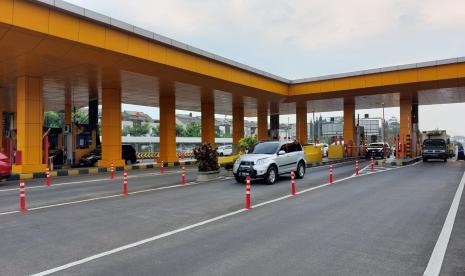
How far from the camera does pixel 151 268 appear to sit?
217 inches

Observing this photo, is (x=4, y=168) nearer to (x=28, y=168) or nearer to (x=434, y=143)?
(x=28, y=168)

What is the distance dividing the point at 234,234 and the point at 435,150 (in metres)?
30.3

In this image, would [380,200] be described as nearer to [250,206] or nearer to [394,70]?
[250,206]

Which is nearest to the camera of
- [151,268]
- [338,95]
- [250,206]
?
[151,268]

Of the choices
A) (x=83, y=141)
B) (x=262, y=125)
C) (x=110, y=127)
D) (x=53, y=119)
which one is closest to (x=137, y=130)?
(x=53, y=119)

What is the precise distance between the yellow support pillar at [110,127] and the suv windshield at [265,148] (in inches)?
508

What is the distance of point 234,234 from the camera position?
24.8ft

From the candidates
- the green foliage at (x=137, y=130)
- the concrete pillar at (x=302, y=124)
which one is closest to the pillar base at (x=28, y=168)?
the concrete pillar at (x=302, y=124)

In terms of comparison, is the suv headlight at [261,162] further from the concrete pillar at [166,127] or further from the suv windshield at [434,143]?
the suv windshield at [434,143]

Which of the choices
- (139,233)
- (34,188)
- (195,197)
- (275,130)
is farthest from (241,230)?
(275,130)

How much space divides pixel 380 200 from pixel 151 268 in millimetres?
8309

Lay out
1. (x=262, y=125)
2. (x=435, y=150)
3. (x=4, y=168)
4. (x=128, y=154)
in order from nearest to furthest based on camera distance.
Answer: (x=4, y=168) < (x=435, y=150) < (x=128, y=154) < (x=262, y=125)

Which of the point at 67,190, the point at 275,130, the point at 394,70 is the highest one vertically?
the point at 394,70

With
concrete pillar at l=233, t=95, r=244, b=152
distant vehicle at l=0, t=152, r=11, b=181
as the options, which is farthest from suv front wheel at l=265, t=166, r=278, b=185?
concrete pillar at l=233, t=95, r=244, b=152
